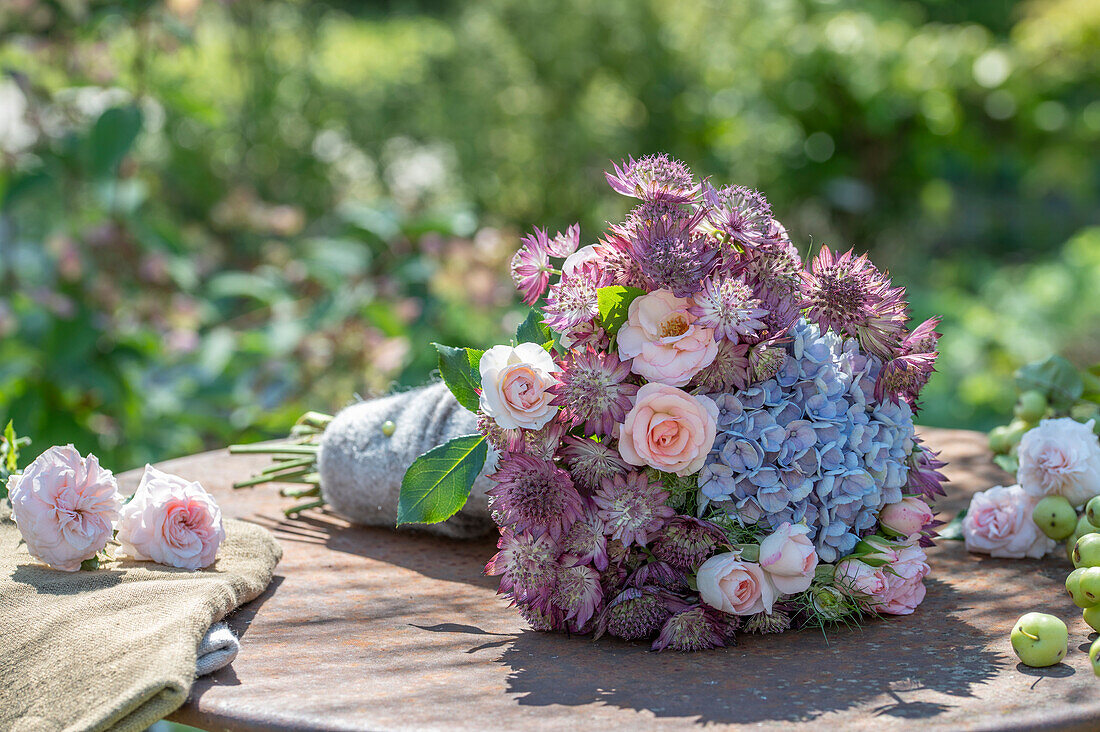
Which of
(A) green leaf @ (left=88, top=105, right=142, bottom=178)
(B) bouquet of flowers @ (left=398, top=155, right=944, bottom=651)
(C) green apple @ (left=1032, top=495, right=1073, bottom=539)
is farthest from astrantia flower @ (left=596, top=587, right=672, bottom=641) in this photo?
(A) green leaf @ (left=88, top=105, right=142, bottom=178)

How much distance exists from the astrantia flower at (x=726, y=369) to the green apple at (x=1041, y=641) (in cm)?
37

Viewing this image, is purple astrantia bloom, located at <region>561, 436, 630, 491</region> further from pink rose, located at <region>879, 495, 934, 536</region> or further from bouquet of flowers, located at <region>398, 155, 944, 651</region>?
pink rose, located at <region>879, 495, 934, 536</region>

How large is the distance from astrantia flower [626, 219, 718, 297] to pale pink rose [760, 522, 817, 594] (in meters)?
0.27

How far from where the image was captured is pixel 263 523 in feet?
5.11

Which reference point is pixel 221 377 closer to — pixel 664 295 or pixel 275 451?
pixel 275 451

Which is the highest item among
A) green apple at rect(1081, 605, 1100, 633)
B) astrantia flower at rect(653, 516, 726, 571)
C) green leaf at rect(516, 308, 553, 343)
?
green leaf at rect(516, 308, 553, 343)

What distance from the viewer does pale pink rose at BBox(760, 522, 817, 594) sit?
3.44ft

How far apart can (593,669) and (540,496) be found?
18 cm

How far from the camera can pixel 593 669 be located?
3.34 feet

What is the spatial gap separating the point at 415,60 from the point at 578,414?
4456 millimetres

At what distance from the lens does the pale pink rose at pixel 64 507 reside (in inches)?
44.3

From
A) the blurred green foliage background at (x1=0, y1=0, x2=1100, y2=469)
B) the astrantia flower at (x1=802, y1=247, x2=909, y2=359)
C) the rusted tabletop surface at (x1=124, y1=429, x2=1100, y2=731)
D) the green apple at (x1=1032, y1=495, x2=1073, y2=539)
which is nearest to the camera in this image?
the rusted tabletop surface at (x1=124, y1=429, x2=1100, y2=731)

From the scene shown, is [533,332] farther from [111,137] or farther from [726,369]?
[111,137]

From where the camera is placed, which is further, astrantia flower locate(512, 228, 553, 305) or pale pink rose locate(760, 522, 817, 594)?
astrantia flower locate(512, 228, 553, 305)
